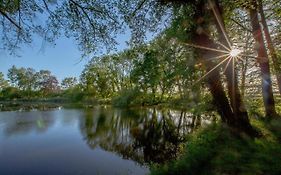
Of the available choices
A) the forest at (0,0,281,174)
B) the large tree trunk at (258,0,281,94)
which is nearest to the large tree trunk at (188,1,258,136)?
the forest at (0,0,281,174)

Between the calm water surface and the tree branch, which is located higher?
the tree branch

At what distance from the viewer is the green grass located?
5.91 meters

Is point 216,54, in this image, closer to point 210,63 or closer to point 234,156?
point 210,63

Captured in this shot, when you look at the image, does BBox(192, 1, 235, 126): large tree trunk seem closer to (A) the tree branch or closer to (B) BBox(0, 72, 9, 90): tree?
(A) the tree branch

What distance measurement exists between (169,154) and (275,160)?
6.31 m

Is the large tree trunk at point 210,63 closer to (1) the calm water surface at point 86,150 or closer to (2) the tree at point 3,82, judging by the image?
(1) the calm water surface at point 86,150

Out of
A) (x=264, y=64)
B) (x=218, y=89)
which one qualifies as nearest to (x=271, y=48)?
(x=264, y=64)

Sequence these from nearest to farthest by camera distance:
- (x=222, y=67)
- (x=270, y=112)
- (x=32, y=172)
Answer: (x=222, y=67)
(x=32, y=172)
(x=270, y=112)

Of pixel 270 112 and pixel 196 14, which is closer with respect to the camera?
pixel 196 14

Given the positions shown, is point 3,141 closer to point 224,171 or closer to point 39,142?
point 39,142

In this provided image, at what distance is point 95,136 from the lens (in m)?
17.3

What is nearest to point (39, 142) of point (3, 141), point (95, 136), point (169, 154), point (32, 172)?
point (3, 141)

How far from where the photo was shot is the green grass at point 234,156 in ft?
19.4

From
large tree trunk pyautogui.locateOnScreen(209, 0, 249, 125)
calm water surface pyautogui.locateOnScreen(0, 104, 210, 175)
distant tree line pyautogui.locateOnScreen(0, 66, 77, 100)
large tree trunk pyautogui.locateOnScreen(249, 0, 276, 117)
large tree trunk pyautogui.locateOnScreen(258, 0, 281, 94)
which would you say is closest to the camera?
large tree trunk pyautogui.locateOnScreen(209, 0, 249, 125)
